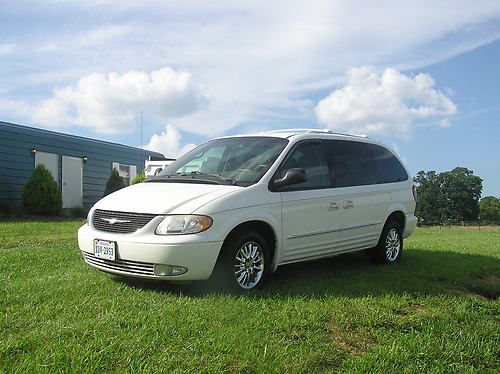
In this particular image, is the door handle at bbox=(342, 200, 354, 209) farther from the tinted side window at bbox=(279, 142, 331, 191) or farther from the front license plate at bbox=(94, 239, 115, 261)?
the front license plate at bbox=(94, 239, 115, 261)

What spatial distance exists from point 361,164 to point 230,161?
6.50 feet

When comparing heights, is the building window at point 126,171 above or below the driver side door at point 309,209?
above

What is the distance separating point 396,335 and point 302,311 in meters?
0.80

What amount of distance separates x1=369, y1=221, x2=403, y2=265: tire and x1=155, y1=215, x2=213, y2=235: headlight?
3314mm

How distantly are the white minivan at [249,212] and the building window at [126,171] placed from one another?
705 inches

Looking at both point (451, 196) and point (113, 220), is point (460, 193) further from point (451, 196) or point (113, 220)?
point (113, 220)

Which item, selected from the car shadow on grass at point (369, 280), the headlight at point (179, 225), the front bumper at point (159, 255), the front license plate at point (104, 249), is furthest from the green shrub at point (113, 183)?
the headlight at point (179, 225)

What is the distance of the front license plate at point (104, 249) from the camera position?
5039mm

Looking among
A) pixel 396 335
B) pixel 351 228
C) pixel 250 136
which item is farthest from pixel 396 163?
pixel 396 335

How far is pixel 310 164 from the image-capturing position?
6.24 m

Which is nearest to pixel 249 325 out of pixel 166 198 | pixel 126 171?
pixel 166 198

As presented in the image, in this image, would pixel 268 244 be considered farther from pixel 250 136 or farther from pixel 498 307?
pixel 498 307

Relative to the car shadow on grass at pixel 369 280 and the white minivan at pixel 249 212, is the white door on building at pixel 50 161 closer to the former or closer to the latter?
the white minivan at pixel 249 212

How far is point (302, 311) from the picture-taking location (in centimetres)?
456
